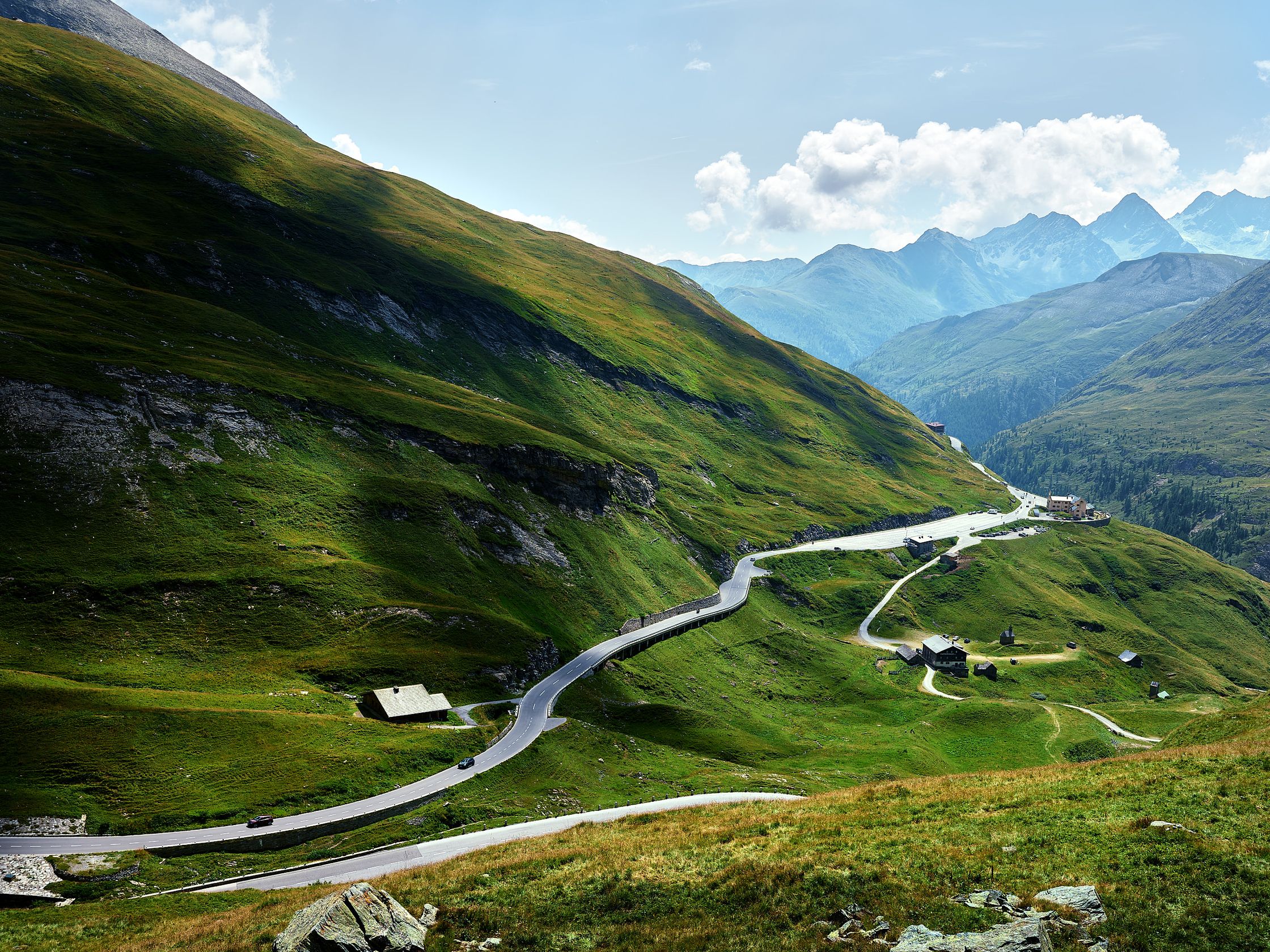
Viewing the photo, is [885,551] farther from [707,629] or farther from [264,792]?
[264,792]

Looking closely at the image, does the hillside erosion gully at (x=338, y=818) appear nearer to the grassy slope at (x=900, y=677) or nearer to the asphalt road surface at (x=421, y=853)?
the grassy slope at (x=900, y=677)

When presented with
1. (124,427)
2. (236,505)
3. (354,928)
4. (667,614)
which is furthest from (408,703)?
(667,614)

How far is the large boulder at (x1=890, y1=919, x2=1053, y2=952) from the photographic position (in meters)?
19.0

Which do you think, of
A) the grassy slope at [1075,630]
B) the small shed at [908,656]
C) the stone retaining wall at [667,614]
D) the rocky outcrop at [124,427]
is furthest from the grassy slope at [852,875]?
the grassy slope at [1075,630]

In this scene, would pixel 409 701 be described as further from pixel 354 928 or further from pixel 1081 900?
pixel 1081 900

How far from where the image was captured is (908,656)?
139875 millimetres

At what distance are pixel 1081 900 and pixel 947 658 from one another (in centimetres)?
12594

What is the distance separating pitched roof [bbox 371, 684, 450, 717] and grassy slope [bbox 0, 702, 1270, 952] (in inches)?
1147

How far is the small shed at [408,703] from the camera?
2672 inches

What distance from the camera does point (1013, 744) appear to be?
10094 cm

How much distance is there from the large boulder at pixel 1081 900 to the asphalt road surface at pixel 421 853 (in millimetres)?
27062

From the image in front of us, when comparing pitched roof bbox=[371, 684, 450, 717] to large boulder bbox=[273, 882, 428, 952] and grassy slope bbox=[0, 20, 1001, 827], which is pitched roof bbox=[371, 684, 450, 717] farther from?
large boulder bbox=[273, 882, 428, 952]

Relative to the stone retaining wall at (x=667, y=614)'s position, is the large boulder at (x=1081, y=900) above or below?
above

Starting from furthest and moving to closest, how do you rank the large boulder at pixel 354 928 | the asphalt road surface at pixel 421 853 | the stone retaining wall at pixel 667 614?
the stone retaining wall at pixel 667 614
the asphalt road surface at pixel 421 853
the large boulder at pixel 354 928
